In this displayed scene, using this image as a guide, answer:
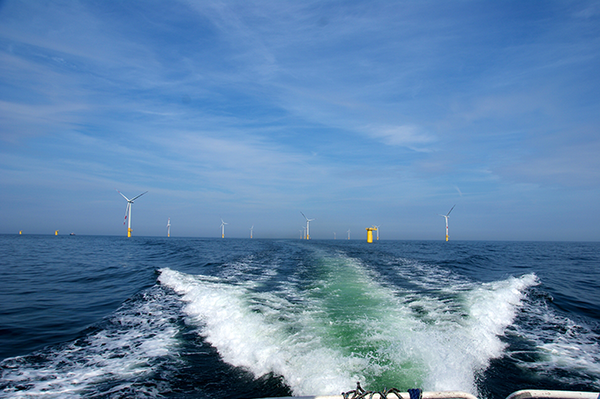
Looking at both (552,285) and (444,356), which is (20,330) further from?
(552,285)

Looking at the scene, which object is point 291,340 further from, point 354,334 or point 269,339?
point 354,334

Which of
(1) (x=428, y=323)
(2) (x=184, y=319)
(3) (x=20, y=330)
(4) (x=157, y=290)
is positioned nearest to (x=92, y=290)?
(4) (x=157, y=290)

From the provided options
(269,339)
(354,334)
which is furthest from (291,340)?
(354,334)

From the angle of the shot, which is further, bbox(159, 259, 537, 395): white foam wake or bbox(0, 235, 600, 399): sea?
Answer: bbox(159, 259, 537, 395): white foam wake

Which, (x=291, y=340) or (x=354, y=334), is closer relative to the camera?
(x=291, y=340)

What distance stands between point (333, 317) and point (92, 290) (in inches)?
427

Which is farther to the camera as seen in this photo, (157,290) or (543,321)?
(157,290)

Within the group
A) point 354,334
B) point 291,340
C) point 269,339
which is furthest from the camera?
point 354,334

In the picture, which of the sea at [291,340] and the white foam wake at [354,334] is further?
the white foam wake at [354,334]

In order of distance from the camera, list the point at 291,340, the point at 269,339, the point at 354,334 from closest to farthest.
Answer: the point at 291,340
the point at 269,339
the point at 354,334

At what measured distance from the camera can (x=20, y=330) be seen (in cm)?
776

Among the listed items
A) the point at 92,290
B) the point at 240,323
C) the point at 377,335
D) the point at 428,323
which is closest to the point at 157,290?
the point at 92,290

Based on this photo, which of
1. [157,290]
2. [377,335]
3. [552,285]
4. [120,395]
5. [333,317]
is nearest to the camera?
[120,395]

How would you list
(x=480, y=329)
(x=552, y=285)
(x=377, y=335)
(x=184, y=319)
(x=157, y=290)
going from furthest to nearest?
(x=552, y=285) → (x=157, y=290) → (x=184, y=319) → (x=480, y=329) → (x=377, y=335)
